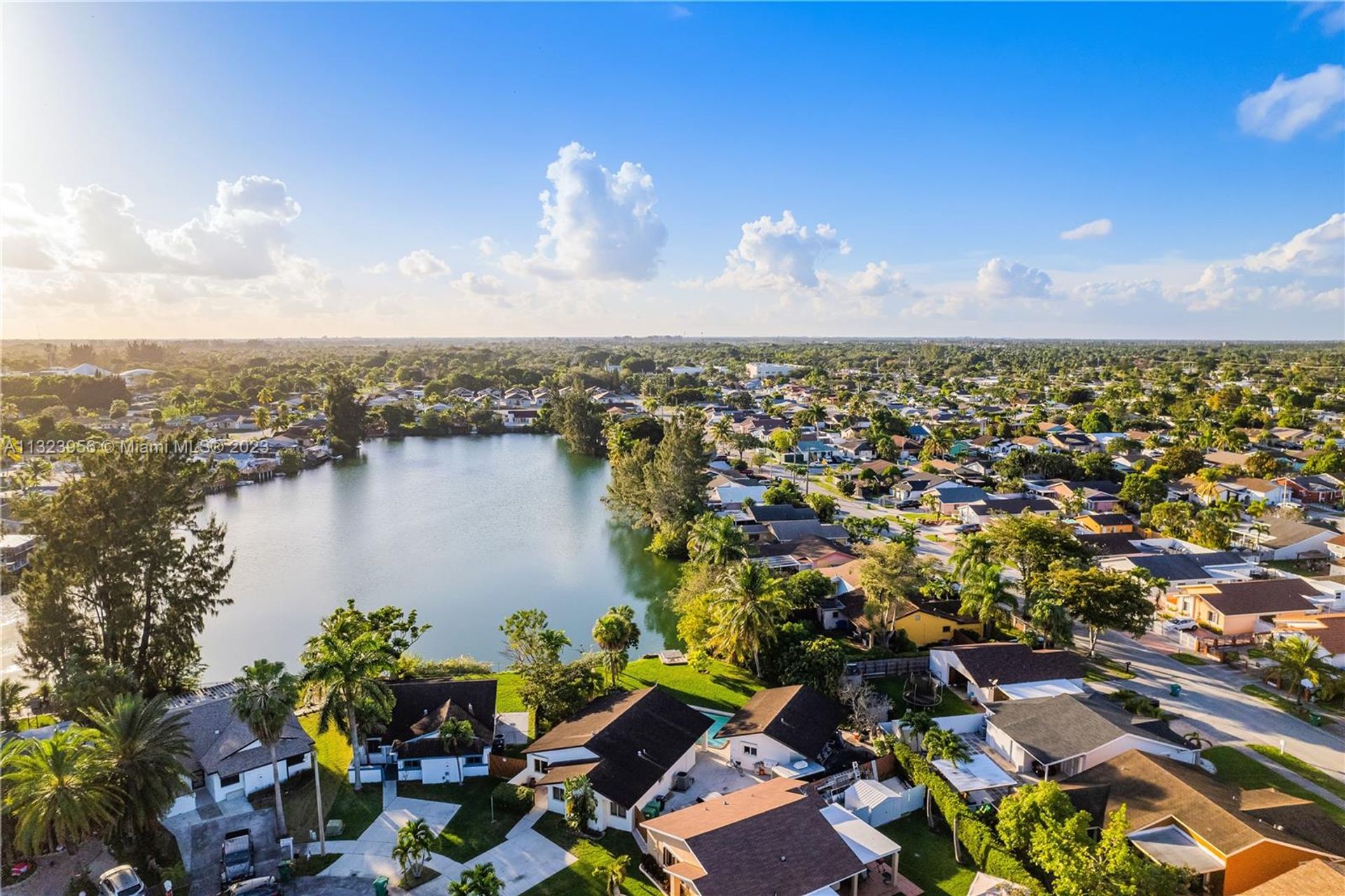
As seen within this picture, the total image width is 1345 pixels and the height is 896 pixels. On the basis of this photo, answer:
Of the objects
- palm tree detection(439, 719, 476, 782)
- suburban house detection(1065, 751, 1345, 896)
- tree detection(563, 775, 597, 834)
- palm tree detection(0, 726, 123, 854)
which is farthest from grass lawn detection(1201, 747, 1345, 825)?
palm tree detection(0, 726, 123, 854)

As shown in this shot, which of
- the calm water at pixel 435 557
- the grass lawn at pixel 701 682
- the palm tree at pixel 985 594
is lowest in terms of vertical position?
the calm water at pixel 435 557

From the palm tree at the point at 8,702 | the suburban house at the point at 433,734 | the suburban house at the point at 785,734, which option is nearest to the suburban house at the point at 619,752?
the suburban house at the point at 785,734

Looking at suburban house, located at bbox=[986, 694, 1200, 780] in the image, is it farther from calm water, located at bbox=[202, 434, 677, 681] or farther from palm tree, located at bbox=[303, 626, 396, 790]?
palm tree, located at bbox=[303, 626, 396, 790]

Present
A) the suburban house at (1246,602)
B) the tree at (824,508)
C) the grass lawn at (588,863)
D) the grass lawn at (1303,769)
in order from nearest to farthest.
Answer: the grass lawn at (588,863), the grass lawn at (1303,769), the suburban house at (1246,602), the tree at (824,508)

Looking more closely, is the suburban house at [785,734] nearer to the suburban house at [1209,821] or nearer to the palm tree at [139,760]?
the suburban house at [1209,821]

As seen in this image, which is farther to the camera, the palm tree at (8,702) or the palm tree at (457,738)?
the palm tree at (8,702)

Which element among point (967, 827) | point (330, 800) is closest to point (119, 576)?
point (330, 800)
